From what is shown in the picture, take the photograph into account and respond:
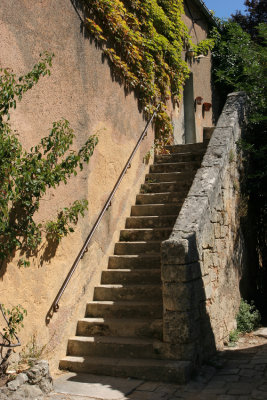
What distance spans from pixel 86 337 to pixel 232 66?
864cm

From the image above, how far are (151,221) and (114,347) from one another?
2.01 meters

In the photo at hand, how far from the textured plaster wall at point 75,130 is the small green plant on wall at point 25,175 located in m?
0.12

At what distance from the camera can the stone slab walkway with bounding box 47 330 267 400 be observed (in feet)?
11.4

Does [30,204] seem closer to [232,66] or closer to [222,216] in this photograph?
[222,216]

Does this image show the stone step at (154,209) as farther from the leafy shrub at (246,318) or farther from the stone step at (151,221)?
the leafy shrub at (246,318)

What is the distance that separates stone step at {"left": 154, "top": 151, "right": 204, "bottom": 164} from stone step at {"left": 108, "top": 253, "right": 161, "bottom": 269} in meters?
2.21

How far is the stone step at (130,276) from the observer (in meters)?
4.92

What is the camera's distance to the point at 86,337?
4441 mm

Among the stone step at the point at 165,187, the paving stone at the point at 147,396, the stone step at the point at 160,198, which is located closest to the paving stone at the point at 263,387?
the paving stone at the point at 147,396

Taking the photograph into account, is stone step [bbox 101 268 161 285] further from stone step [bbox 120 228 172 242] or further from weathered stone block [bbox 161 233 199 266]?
weathered stone block [bbox 161 233 199 266]

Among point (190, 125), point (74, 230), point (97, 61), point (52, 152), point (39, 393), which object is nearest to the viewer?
point (39, 393)

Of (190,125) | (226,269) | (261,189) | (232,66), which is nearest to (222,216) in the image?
(226,269)

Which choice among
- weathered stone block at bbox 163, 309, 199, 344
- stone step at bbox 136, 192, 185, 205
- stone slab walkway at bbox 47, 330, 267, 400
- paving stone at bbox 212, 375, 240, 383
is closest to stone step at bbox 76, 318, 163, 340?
weathered stone block at bbox 163, 309, 199, 344

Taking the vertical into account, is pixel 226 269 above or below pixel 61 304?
above
